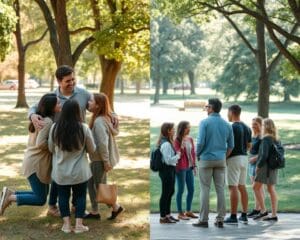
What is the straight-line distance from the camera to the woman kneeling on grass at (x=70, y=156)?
2.60 metres

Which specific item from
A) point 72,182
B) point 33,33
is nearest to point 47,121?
Result: point 72,182

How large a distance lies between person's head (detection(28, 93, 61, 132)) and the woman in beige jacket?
0.58 feet

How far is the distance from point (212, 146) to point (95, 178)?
671 millimetres

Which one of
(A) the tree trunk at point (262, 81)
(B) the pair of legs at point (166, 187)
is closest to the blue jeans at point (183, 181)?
(B) the pair of legs at point (166, 187)

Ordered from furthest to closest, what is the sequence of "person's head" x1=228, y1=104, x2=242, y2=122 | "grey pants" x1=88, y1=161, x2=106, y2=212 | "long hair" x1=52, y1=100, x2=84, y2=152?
1. "person's head" x1=228, y1=104, x2=242, y2=122
2. "grey pants" x1=88, y1=161, x2=106, y2=212
3. "long hair" x1=52, y1=100, x2=84, y2=152

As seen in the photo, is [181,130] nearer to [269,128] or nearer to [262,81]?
[269,128]

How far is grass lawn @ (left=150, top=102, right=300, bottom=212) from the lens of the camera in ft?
14.9

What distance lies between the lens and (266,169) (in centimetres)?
337

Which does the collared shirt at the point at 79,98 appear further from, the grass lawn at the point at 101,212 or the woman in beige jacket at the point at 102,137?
the grass lawn at the point at 101,212

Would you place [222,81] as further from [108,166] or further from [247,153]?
[108,166]

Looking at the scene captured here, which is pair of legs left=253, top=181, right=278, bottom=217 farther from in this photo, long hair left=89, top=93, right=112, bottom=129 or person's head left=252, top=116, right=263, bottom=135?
long hair left=89, top=93, right=112, bottom=129

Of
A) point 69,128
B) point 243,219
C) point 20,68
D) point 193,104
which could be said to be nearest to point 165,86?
point 193,104

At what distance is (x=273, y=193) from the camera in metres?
3.40

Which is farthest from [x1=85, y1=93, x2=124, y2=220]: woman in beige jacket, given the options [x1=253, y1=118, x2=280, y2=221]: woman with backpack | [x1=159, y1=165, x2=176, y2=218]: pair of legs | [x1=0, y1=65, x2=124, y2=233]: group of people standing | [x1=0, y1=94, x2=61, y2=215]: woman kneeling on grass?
[x1=253, y1=118, x2=280, y2=221]: woman with backpack
